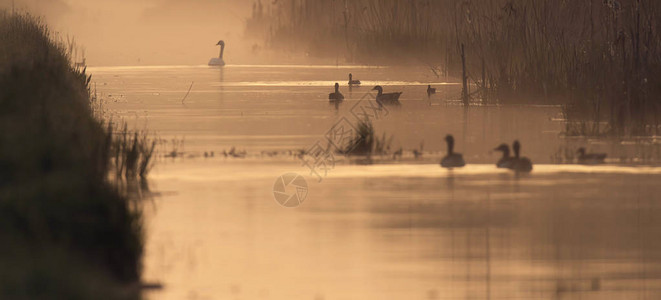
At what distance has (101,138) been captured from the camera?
18078mm

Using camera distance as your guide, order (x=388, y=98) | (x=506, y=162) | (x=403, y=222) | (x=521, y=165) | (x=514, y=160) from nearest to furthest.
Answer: (x=403, y=222)
(x=521, y=165)
(x=514, y=160)
(x=506, y=162)
(x=388, y=98)

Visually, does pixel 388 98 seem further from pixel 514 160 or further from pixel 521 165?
pixel 521 165

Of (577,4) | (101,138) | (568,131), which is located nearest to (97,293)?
(101,138)

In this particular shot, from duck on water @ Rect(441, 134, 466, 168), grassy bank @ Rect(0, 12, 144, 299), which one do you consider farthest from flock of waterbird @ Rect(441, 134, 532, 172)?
grassy bank @ Rect(0, 12, 144, 299)

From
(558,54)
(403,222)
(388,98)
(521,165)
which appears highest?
(558,54)

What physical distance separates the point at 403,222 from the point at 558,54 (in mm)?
16639

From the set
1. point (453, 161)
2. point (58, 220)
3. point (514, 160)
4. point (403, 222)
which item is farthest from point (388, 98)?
point (58, 220)

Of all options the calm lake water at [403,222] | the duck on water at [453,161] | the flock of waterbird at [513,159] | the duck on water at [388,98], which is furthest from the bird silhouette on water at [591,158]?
the duck on water at [388,98]

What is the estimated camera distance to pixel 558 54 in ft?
96.3

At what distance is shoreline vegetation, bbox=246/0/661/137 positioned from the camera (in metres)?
23.3

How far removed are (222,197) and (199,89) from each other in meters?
25.8

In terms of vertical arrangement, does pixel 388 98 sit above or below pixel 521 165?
above

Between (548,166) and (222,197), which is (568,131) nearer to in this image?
(548,166)

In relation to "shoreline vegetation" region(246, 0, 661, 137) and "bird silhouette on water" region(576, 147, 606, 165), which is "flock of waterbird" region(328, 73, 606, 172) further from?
"shoreline vegetation" region(246, 0, 661, 137)
